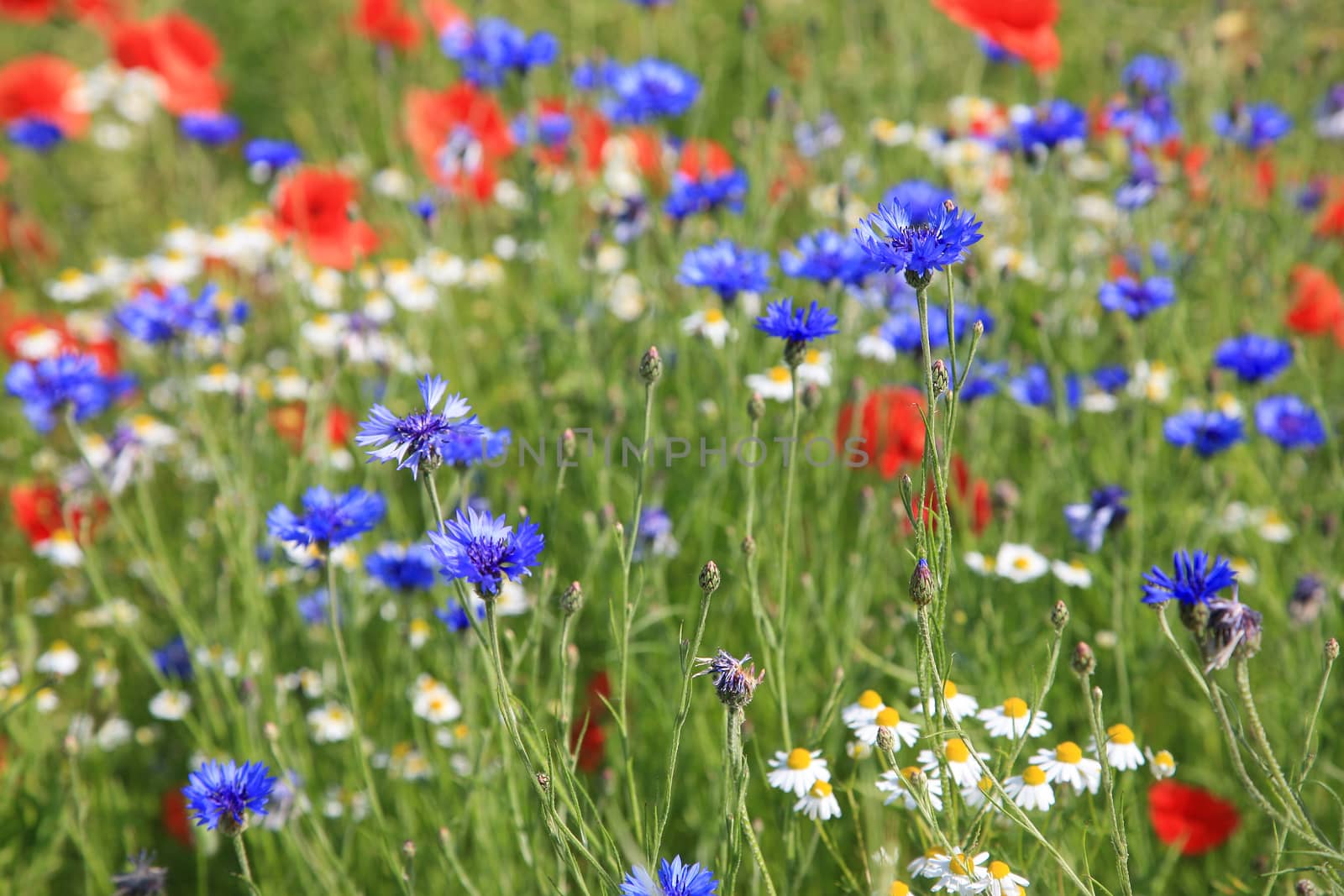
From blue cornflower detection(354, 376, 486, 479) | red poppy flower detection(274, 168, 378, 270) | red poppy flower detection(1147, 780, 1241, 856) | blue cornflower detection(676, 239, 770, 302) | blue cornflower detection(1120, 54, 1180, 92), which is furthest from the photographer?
red poppy flower detection(274, 168, 378, 270)

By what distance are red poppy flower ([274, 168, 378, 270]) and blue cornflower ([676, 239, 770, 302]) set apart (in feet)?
3.49

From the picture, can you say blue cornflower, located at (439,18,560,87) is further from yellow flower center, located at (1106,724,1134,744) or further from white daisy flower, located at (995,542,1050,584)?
yellow flower center, located at (1106,724,1134,744)

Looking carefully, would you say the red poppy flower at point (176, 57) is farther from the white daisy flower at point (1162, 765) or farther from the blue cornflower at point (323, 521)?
the white daisy flower at point (1162, 765)

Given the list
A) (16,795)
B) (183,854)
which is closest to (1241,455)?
(183,854)

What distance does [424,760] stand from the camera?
1.75 m

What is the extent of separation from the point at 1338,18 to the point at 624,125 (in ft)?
8.63

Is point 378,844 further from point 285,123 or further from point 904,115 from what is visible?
point 285,123

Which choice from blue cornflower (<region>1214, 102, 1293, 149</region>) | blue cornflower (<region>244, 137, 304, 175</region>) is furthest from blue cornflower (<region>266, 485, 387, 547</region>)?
blue cornflower (<region>1214, 102, 1293, 149</region>)

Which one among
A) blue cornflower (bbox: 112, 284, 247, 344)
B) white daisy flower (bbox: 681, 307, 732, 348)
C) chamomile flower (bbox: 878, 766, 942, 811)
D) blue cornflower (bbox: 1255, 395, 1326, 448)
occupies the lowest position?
chamomile flower (bbox: 878, 766, 942, 811)

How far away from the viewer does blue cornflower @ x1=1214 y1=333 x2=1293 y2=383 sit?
1.91 m

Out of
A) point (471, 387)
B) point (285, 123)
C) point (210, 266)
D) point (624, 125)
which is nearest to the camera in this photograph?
point (471, 387)

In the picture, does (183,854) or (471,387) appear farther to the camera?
(471,387)

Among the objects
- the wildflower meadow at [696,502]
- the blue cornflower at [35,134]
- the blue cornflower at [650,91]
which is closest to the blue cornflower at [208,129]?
the wildflower meadow at [696,502]

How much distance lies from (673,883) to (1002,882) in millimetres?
366
